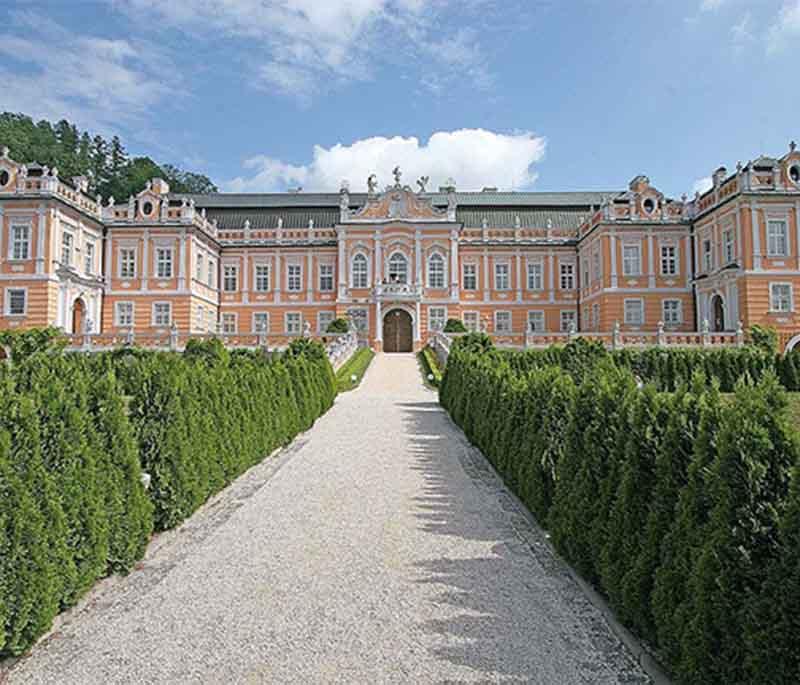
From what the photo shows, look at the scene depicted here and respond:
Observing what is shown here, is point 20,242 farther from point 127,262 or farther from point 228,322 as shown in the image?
point 228,322

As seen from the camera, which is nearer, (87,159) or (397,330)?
(397,330)

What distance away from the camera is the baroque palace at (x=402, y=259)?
29766 millimetres

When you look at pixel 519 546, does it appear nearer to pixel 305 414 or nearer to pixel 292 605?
pixel 292 605

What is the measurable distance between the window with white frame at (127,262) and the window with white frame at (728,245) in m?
31.1

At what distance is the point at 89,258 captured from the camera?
34.6 meters

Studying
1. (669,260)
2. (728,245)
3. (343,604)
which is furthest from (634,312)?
(343,604)

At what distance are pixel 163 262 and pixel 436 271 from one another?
15.7 m

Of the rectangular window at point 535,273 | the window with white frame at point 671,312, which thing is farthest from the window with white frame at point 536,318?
the window with white frame at point 671,312

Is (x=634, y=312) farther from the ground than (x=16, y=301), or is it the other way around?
(x=16, y=301)

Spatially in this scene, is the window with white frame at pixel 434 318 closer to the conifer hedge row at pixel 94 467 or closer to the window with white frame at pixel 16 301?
the window with white frame at pixel 16 301

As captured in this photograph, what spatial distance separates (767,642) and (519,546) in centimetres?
314

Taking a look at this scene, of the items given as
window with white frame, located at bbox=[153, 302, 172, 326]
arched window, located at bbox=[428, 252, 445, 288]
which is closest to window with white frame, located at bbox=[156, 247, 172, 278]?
window with white frame, located at bbox=[153, 302, 172, 326]

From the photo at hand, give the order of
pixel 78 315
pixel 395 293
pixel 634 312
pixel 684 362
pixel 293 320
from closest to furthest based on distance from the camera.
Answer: pixel 684 362 < pixel 78 315 < pixel 634 312 < pixel 395 293 < pixel 293 320

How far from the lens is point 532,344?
30312 millimetres
